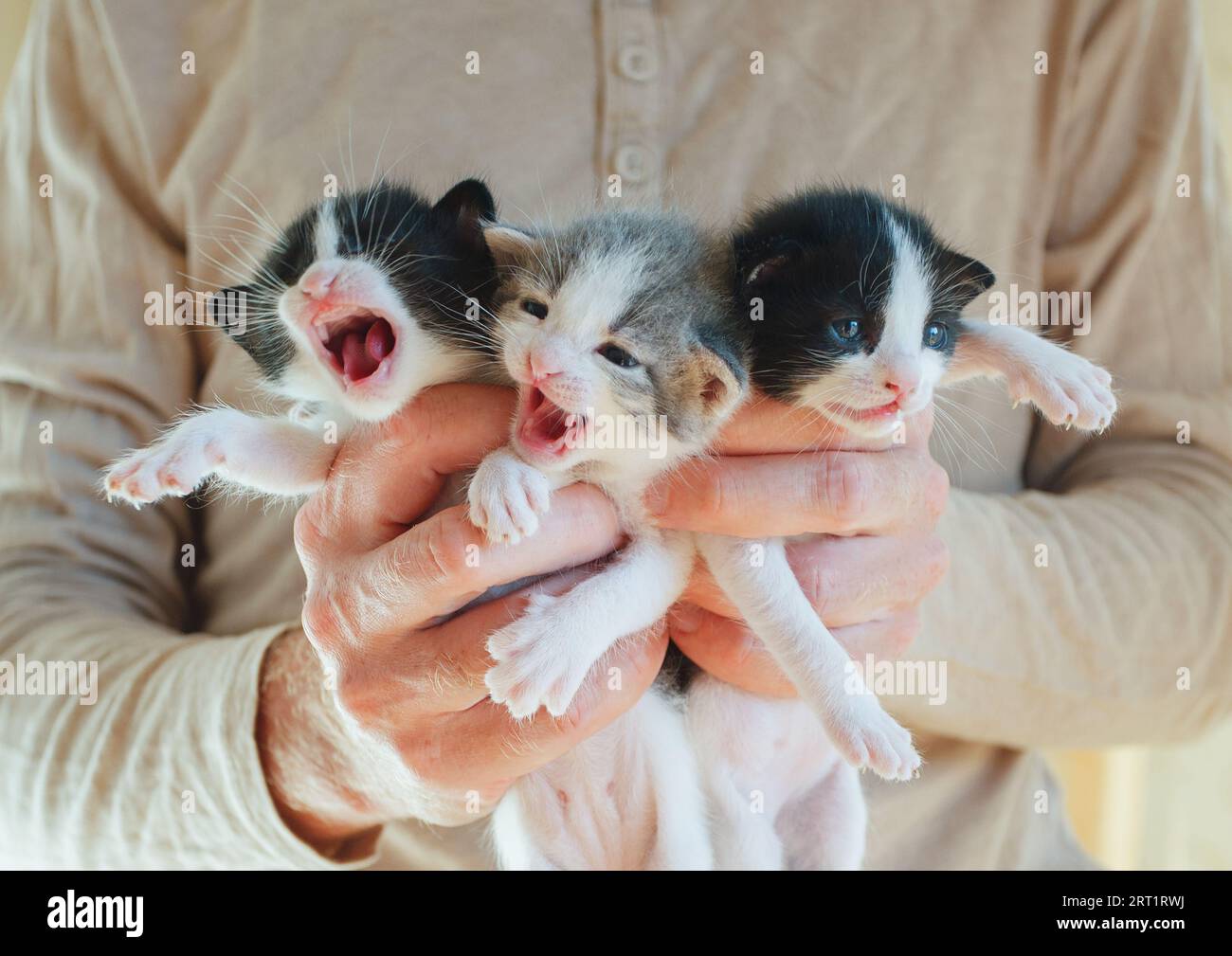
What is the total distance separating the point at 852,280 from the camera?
0.98 metres

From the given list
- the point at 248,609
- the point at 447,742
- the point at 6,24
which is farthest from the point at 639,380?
the point at 6,24

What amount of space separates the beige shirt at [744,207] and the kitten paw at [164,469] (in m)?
0.43

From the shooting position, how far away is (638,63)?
4.76 ft

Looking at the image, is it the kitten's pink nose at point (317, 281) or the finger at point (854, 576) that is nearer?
the kitten's pink nose at point (317, 281)

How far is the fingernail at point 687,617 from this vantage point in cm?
117

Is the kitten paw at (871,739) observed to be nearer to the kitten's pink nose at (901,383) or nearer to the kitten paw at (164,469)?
the kitten's pink nose at (901,383)

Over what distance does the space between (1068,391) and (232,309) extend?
3.15 feet

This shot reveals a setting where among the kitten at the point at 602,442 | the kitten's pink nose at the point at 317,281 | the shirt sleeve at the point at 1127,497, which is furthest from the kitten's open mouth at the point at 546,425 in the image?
the shirt sleeve at the point at 1127,497

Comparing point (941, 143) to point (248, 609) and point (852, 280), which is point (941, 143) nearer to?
point (852, 280)

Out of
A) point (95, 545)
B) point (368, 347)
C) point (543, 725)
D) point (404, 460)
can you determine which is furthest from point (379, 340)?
point (95, 545)

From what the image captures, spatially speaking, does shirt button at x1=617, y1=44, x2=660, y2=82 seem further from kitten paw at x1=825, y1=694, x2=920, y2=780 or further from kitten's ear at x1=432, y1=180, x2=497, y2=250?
kitten paw at x1=825, y1=694, x2=920, y2=780

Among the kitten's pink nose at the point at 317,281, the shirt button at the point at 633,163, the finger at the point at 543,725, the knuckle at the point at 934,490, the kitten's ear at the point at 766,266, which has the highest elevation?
the shirt button at the point at 633,163

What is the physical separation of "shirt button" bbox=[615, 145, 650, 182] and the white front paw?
2.15ft

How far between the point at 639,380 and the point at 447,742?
1.56 ft
